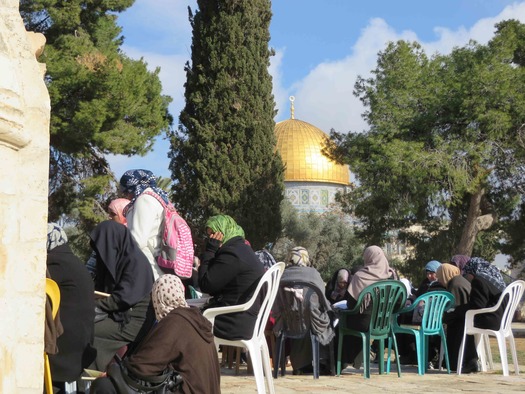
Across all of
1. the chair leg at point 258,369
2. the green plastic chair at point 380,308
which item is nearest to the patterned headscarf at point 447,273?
the green plastic chair at point 380,308

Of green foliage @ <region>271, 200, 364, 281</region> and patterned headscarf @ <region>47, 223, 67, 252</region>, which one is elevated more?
green foliage @ <region>271, 200, 364, 281</region>

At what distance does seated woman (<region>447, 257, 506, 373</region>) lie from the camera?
8.66 m

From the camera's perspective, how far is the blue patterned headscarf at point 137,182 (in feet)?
20.7

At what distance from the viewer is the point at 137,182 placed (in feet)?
20.8

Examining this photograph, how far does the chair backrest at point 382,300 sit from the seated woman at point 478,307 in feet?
3.43

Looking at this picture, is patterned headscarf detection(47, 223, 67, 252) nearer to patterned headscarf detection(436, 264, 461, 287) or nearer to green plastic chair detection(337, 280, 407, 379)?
green plastic chair detection(337, 280, 407, 379)

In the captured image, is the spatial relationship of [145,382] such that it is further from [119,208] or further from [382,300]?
[382,300]

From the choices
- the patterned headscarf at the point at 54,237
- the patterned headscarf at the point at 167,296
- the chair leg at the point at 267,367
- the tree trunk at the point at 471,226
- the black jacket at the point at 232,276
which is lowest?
the chair leg at the point at 267,367

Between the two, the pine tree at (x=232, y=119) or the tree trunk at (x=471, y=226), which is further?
the pine tree at (x=232, y=119)

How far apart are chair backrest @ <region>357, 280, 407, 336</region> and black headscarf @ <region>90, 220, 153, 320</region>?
10.3 ft

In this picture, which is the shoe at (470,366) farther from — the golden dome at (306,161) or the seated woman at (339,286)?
the golden dome at (306,161)

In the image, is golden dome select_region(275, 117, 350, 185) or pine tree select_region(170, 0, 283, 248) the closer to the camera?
pine tree select_region(170, 0, 283, 248)

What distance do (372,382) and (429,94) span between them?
1633 cm

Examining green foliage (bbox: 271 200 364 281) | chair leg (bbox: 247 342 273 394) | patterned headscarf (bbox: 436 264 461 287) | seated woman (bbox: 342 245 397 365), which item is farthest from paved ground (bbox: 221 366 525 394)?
green foliage (bbox: 271 200 364 281)
